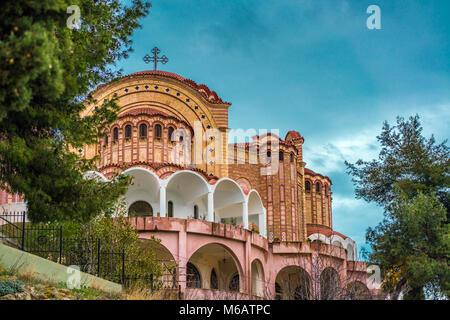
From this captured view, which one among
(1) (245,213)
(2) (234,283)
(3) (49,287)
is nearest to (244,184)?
(1) (245,213)

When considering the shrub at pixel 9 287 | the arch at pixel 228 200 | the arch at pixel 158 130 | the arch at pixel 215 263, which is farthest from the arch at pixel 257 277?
the shrub at pixel 9 287

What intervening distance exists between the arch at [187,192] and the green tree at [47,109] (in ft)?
46.8

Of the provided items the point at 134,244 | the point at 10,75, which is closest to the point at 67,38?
the point at 10,75

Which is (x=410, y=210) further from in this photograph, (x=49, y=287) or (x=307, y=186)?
(x=307, y=186)

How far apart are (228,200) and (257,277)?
186 inches

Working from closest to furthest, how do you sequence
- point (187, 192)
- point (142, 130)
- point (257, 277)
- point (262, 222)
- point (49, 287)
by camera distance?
point (49, 287) < point (257, 277) < point (187, 192) < point (142, 130) < point (262, 222)

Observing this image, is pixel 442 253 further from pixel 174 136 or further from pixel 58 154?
pixel 174 136

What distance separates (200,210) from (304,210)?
12658mm

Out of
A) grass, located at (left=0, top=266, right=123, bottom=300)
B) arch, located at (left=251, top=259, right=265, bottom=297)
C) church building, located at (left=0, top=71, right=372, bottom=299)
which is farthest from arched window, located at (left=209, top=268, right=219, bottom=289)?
grass, located at (left=0, top=266, right=123, bottom=300)

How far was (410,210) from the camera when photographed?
2002 cm

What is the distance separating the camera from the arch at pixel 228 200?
30.9 m

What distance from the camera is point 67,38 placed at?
10.2 meters

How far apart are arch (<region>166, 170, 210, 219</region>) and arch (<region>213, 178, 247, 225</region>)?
756 mm

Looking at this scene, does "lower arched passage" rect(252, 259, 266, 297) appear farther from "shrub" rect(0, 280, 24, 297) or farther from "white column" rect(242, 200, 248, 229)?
"shrub" rect(0, 280, 24, 297)
